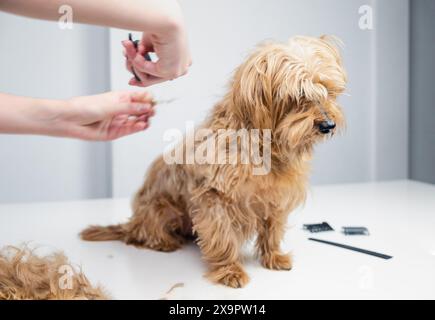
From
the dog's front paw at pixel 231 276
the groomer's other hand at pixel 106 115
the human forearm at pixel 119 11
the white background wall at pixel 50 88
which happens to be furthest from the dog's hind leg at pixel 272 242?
the white background wall at pixel 50 88

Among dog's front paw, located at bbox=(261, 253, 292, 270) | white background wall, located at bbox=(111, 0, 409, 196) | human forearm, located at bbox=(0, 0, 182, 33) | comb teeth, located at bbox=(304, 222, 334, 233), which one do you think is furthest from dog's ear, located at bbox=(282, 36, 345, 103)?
comb teeth, located at bbox=(304, 222, 334, 233)

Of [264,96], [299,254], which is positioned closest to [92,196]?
[299,254]

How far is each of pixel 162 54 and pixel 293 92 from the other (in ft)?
0.99

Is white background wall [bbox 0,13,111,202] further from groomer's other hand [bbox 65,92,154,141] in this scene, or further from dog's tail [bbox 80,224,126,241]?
groomer's other hand [bbox 65,92,154,141]

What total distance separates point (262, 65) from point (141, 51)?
0.94 ft

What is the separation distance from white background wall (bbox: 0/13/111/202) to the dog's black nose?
3.78ft

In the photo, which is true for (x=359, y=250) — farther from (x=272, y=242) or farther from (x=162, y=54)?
(x=162, y=54)

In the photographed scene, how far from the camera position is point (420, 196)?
75.6 inches

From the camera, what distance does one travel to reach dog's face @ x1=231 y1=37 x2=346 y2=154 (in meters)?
1.04

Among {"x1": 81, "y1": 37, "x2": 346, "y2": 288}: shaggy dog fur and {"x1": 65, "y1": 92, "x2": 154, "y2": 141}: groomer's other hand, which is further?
{"x1": 81, "y1": 37, "x2": 346, "y2": 288}: shaggy dog fur

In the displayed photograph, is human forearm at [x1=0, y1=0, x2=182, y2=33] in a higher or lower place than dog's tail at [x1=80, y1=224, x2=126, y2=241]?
higher

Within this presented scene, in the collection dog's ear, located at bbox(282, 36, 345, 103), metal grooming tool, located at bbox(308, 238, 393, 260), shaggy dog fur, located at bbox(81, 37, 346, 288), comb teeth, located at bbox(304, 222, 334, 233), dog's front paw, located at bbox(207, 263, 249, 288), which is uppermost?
dog's ear, located at bbox(282, 36, 345, 103)

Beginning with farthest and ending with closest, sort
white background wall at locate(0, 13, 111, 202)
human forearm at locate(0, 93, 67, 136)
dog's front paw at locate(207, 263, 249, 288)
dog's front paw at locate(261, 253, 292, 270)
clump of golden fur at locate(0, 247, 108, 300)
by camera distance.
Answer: white background wall at locate(0, 13, 111, 202) → dog's front paw at locate(261, 253, 292, 270) → dog's front paw at locate(207, 263, 249, 288) → clump of golden fur at locate(0, 247, 108, 300) → human forearm at locate(0, 93, 67, 136)
